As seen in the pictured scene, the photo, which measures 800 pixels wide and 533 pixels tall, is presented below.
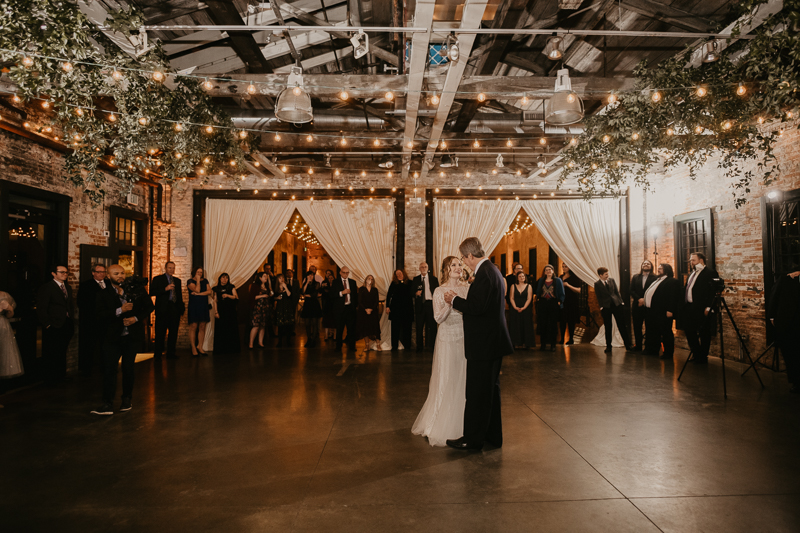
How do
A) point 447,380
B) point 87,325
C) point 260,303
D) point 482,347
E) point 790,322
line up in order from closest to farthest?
1. point 482,347
2. point 447,380
3. point 790,322
4. point 87,325
5. point 260,303

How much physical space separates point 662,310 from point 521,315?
2.42 m

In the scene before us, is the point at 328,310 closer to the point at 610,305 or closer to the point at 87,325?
the point at 87,325

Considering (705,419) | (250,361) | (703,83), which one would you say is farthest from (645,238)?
(250,361)

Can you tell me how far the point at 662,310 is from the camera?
25.8ft

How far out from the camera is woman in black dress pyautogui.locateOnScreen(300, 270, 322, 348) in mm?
9242

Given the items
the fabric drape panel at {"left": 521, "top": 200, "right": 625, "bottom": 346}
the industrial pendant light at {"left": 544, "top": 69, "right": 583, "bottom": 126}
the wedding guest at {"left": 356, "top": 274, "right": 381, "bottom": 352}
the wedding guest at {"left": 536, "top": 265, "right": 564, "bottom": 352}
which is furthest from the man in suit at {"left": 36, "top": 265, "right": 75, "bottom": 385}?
the fabric drape panel at {"left": 521, "top": 200, "right": 625, "bottom": 346}

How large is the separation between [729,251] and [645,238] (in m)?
2.20

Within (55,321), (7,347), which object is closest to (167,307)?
(55,321)

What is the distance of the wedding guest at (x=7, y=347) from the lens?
16.3 feet

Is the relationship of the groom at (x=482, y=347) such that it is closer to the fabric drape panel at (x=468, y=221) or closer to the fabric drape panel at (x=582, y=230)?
the fabric drape panel at (x=468, y=221)

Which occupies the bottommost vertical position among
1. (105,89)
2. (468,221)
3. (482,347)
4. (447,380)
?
(447,380)

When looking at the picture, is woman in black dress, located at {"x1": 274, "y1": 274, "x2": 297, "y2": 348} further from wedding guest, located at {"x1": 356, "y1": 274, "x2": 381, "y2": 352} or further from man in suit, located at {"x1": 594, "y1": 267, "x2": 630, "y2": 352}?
man in suit, located at {"x1": 594, "y1": 267, "x2": 630, "y2": 352}

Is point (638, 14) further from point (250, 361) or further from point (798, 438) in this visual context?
point (250, 361)

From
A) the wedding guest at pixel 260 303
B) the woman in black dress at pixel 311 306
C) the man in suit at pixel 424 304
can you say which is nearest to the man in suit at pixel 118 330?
the wedding guest at pixel 260 303
